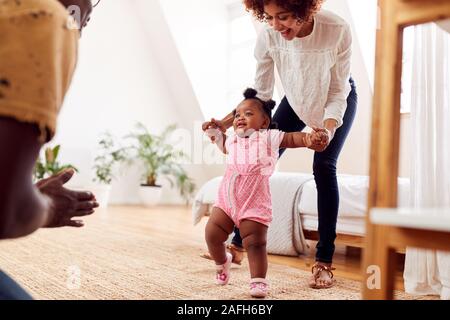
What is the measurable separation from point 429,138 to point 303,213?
90cm

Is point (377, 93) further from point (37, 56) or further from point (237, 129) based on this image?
point (237, 129)

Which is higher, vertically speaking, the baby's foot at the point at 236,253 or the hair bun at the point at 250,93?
the hair bun at the point at 250,93

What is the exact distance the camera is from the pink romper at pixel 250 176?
1767mm

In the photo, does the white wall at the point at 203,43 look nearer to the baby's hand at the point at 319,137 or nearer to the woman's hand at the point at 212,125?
the woman's hand at the point at 212,125

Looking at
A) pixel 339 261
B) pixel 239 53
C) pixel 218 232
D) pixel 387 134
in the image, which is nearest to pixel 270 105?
pixel 218 232

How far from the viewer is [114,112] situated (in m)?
5.87

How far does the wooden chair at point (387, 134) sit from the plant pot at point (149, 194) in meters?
5.05

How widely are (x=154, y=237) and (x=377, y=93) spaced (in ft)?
7.95

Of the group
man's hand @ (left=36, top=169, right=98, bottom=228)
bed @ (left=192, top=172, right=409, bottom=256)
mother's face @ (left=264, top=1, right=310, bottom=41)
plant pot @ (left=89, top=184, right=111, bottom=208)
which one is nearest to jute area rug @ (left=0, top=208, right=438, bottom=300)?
bed @ (left=192, top=172, right=409, bottom=256)

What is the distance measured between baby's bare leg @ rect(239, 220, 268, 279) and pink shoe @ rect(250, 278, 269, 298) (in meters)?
0.02

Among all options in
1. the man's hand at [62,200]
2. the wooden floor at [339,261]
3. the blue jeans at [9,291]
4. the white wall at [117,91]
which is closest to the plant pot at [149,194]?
the white wall at [117,91]

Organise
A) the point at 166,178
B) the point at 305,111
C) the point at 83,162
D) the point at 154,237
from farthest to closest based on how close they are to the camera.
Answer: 1. the point at 166,178
2. the point at 83,162
3. the point at 154,237
4. the point at 305,111
